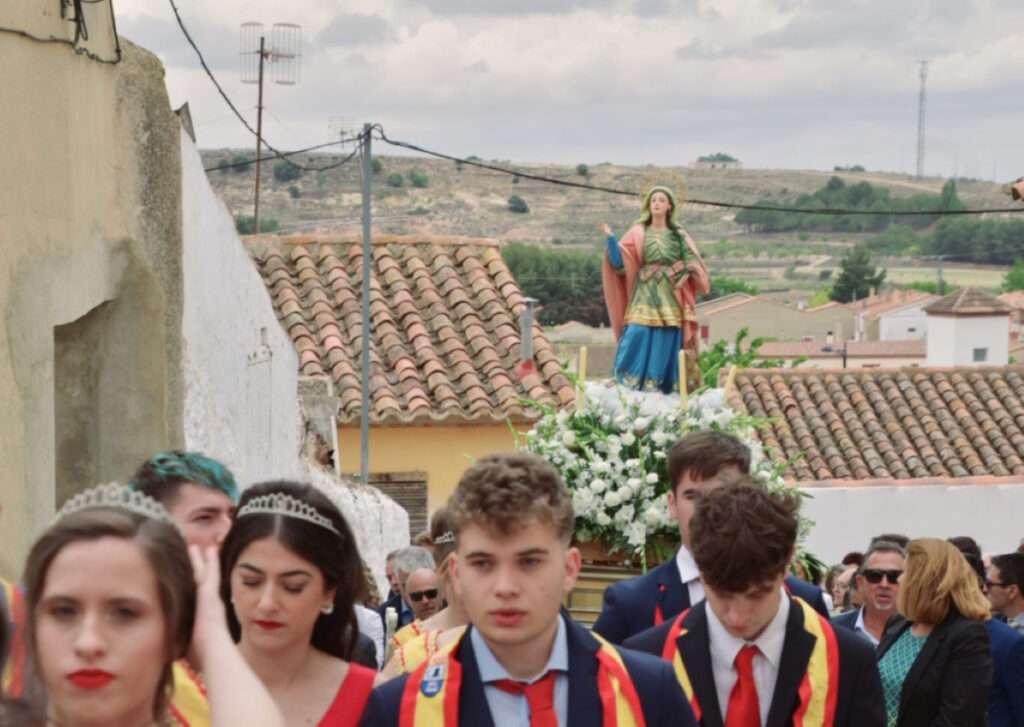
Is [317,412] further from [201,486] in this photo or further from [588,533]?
[201,486]

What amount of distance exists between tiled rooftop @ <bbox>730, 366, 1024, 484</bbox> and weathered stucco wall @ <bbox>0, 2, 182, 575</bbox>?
55.1 ft

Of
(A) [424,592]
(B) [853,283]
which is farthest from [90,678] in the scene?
(B) [853,283]

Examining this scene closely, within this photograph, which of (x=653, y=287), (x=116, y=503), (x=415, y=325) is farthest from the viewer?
(x=415, y=325)

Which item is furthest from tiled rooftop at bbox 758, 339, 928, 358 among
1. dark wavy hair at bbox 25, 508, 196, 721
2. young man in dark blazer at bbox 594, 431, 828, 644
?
dark wavy hair at bbox 25, 508, 196, 721

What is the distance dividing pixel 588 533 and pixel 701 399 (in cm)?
96

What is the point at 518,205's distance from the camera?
110938 mm

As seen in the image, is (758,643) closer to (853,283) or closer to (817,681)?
(817,681)

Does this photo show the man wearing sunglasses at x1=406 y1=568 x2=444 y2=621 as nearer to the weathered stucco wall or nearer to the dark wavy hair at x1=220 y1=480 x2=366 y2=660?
the weathered stucco wall

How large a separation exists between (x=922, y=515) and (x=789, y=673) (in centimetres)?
2075

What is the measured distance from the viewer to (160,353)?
8.74m

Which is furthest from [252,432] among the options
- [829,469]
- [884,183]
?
[884,183]

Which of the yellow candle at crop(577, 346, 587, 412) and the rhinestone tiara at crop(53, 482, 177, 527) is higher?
the yellow candle at crop(577, 346, 587, 412)

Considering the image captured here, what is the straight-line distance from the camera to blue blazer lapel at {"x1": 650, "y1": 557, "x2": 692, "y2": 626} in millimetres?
5113

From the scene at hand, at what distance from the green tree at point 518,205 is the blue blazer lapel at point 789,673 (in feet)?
347
